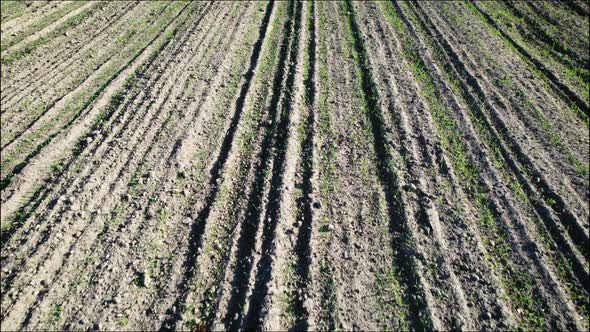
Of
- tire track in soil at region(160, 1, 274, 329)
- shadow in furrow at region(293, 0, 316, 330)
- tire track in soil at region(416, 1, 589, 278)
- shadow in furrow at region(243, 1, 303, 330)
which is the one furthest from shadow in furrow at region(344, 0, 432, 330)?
tire track in soil at region(160, 1, 274, 329)

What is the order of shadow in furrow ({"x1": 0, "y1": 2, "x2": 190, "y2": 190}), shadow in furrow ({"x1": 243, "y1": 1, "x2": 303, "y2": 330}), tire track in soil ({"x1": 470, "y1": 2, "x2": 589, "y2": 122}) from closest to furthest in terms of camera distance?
shadow in furrow ({"x1": 243, "y1": 1, "x2": 303, "y2": 330})
shadow in furrow ({"x1": 0, "y1": 2, "x2": 190, "y2": 190})
tire track in soil ({"x1": 470, "y1": 2, "x2": 589, "y2": 122})

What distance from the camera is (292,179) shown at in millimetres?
5777

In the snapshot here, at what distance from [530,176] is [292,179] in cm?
400

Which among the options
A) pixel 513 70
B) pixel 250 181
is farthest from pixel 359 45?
pixel 250 181

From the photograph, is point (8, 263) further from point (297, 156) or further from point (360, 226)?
point (360, 226)

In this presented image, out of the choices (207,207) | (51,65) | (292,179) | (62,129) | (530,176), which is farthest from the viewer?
(51,65)

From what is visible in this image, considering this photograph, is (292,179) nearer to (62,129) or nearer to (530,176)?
(530,176)

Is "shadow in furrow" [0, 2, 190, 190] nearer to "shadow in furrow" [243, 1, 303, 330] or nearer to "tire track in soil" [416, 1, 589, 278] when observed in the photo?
"shadow in furrow" [243, 1, 303, 330]

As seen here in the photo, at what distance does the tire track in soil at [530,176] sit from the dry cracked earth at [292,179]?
3 centimetres

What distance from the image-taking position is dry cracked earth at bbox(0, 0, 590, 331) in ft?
14.1

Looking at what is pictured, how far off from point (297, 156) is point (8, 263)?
14.3 ft

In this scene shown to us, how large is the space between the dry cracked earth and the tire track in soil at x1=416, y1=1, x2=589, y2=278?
0.03m

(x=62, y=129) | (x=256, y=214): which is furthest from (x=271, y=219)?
(x=62, y=129)

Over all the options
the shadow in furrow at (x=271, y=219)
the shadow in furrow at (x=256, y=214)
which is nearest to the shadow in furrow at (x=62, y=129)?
the shadow in furrow at (x=256, y=214)
